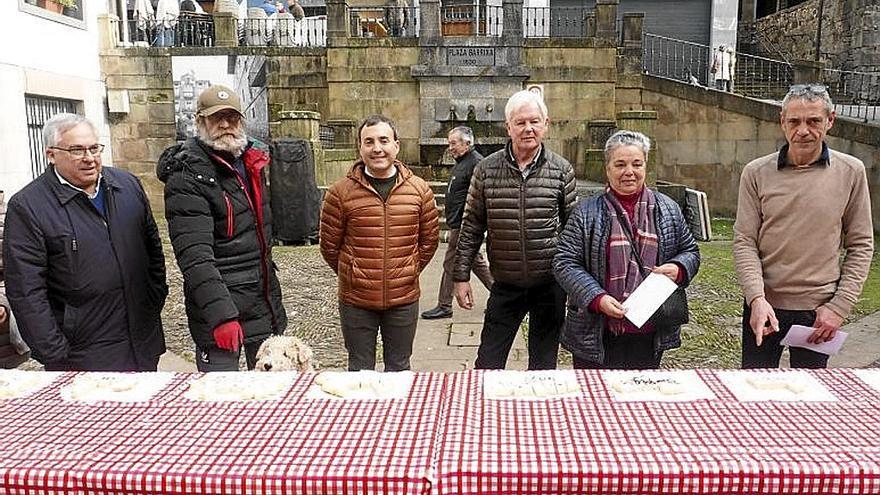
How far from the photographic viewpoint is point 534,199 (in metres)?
3.75

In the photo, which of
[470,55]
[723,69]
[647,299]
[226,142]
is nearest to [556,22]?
[723,69]

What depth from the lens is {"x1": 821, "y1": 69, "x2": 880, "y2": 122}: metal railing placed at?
13703 mm

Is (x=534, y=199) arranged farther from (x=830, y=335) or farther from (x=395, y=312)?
(x=830, y=335)

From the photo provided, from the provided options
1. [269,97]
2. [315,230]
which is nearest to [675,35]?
[269,97]

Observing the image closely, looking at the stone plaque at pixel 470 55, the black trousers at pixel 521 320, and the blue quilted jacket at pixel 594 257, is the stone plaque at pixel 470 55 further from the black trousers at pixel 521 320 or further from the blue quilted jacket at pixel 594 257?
the blue quilted jacket at pixel 594 257

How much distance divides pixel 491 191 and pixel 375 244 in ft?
2.26

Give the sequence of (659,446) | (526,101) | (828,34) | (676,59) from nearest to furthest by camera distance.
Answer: (659,446)
(526,101)
(676,59)
(828,34)

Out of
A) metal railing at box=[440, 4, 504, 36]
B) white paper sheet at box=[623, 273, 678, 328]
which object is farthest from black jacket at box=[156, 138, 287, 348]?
metal railing at box=[440, 4, 504, 36]

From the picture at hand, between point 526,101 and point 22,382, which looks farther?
point 526,101

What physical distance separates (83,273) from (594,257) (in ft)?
7.58

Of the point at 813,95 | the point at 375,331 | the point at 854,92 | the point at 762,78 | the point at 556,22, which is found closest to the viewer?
the point at 813,95

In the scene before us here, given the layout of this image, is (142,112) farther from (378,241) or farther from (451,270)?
(378,241)

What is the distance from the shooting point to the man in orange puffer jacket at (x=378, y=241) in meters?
3.70

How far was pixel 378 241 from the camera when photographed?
A: 148 inches
